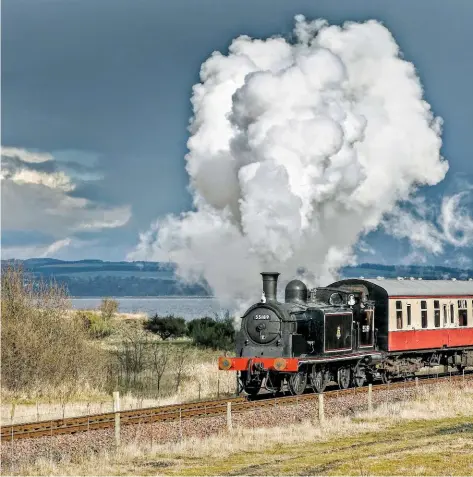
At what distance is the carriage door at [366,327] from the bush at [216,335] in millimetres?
20328

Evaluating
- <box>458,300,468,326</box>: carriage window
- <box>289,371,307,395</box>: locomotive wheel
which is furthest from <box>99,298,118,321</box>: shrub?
<box>289,371,307,395</box>: locomotive wheel

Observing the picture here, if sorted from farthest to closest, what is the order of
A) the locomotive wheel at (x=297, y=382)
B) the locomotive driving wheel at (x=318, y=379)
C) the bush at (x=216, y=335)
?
the bush at (x=216, y=335) < the locomotive driving wheel at (x=318, y=379) < the locomotive wheel at (x=297, y=382)

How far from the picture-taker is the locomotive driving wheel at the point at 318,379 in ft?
72.2

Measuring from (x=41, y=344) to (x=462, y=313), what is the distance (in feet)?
48.3

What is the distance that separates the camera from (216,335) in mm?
45562

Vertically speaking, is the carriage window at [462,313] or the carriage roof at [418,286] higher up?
the carriage roof at [418,286]

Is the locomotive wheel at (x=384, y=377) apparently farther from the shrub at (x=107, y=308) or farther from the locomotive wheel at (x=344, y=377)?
the shrub at (x=107, y=308)

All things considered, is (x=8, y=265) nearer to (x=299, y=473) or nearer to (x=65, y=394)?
(x=65, y=394)

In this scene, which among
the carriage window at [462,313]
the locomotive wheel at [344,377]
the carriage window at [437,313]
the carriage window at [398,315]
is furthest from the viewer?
the carriage window at [462,313]

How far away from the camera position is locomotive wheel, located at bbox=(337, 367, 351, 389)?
23.4m

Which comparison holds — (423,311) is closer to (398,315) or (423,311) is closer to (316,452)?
(398,315)

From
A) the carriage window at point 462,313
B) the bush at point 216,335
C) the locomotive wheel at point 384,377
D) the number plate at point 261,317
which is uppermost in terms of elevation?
the carriage window at point 462,313

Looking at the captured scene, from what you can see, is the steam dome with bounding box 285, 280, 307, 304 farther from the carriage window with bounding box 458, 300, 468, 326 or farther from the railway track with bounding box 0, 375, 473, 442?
the carriage window with bounding box 458, 300, 468, 326

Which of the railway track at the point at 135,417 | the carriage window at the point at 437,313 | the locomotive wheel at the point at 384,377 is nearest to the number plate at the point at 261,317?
the railway track at the point at 135,417
